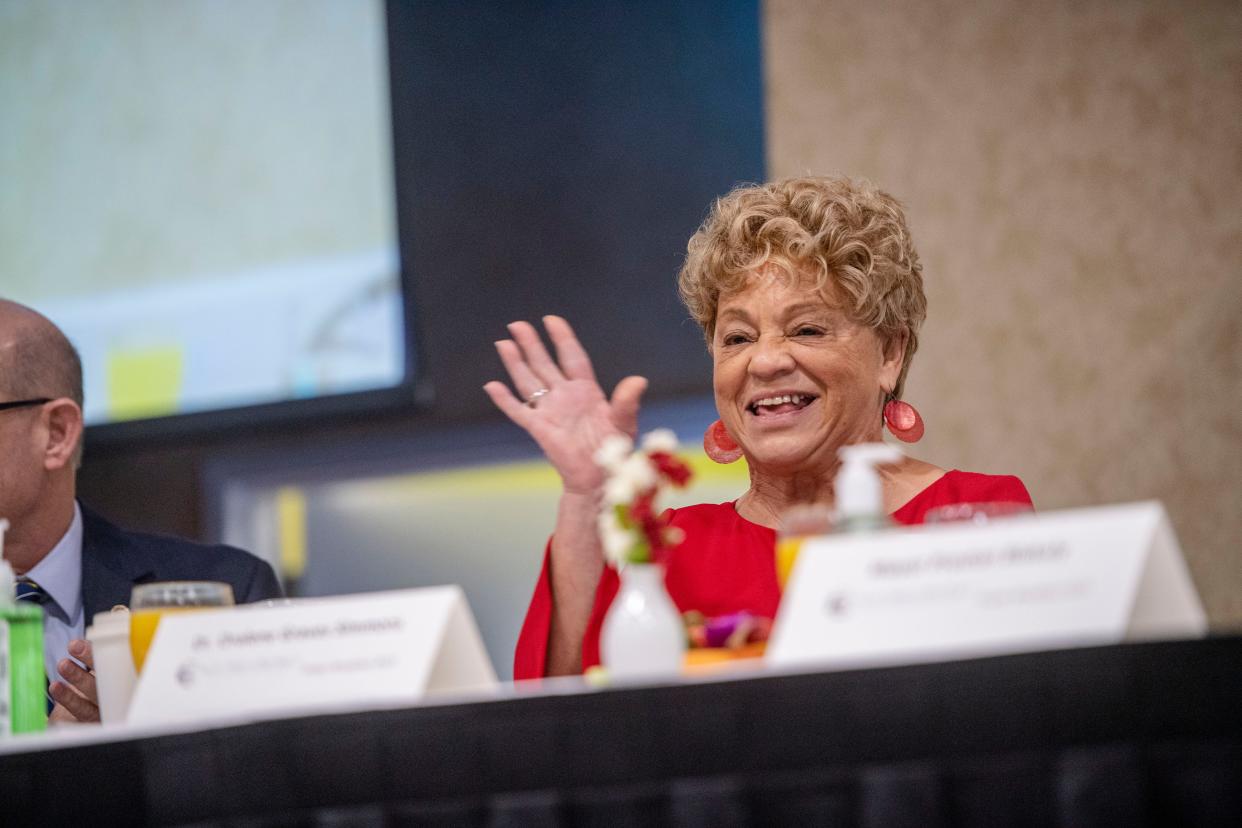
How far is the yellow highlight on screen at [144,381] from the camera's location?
11.2ft

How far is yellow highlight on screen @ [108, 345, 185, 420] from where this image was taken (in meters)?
3.41

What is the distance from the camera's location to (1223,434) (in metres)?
2.63

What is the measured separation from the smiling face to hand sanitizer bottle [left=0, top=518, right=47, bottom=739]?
82 cm

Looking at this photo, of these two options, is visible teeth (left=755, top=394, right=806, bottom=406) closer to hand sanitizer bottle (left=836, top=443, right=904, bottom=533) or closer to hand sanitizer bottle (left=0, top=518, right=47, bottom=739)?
hand sanitizer bottle (left=836, top=443, right=904, bottom=533)

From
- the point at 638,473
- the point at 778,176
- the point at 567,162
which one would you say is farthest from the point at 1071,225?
the point at 638,473

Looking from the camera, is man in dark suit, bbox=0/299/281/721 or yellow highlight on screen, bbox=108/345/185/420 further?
yellow highlight on screen, bbox=108/345/185/420

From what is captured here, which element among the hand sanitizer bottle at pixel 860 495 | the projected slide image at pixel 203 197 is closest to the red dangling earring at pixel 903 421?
the hand sanitizer bottle at pixel 860 495

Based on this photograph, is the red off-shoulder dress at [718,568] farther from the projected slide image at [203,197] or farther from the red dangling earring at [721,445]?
the projected slide image at [203,197]

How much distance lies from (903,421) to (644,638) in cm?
91

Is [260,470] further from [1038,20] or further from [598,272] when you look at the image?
[1038,20]

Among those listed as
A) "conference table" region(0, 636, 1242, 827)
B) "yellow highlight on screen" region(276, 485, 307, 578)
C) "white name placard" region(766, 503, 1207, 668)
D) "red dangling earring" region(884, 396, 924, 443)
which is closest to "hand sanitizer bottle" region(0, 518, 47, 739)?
"conference table" region(0, 636, 1242, 827)

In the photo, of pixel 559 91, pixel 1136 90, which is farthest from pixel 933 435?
pixel 559 91

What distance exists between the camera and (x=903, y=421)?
1767 millimetres

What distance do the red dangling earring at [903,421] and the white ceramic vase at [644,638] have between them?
0.86 metres
